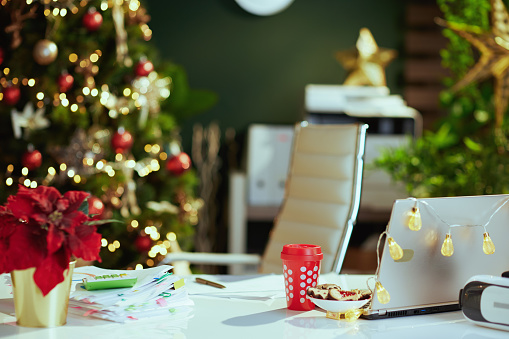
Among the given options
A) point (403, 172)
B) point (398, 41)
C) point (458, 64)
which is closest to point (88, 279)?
point (403, 172)

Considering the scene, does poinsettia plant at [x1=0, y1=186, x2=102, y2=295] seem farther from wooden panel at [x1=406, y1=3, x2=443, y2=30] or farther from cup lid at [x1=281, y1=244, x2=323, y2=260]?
wooden panel at [x1=406, y1=3, x2=443, y2=30]

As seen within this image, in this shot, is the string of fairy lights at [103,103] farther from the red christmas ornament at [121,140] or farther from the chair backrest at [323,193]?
the chair backrest at [323,193]

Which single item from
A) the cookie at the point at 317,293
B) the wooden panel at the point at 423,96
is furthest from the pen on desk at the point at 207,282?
the wooden panel at the point at 423,96

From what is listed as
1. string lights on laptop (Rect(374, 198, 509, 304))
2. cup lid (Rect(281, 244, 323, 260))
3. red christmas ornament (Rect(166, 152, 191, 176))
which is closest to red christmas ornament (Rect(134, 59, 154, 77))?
red christmas ornament (Rect(166, 152, 191, 176))

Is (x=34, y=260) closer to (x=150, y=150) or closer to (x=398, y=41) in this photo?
(x=150, y=150)

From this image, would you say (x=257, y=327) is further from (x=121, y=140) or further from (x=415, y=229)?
(x=121, y=140)

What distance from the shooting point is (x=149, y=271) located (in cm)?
129

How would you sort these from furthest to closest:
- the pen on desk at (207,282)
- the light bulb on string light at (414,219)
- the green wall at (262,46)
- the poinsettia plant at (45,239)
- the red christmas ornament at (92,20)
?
the green wall at (262,46), the red christmas ornament at (92,20), the pen on desk at (207,282), the light bulb on string light at (414,219), the poinsettia plant at (45,239)

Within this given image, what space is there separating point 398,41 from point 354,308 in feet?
10.3

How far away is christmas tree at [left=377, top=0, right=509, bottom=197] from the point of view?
2.70 metres

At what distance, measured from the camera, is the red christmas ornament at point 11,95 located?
8.20ft

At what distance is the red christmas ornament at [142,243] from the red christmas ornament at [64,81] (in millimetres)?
728

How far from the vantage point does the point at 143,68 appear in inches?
108

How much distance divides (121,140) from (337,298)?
67.2 inches
